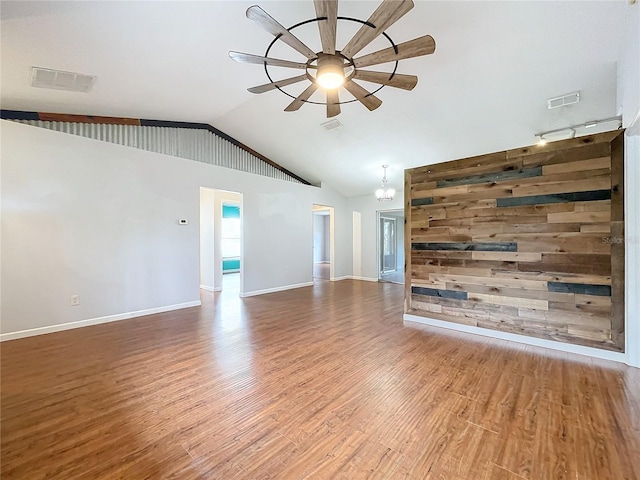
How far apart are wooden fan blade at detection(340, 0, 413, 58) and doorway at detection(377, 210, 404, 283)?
651 cm

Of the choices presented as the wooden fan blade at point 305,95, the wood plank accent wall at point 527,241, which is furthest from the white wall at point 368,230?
the wooden fan blade at point 305,95

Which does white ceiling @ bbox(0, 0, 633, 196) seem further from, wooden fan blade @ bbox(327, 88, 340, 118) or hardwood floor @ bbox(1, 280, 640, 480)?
hardwood floor @ bbox(1, 280, 640, 480)

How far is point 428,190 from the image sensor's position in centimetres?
425

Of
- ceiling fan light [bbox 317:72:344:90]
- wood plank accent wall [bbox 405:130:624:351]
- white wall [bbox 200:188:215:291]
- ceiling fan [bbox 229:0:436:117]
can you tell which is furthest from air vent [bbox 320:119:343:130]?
white wall [bbox 200:188:215:291]

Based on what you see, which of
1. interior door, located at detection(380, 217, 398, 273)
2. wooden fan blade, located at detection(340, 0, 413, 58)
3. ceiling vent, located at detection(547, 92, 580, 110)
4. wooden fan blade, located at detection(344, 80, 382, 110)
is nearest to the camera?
wooden fan blade, located at detection(340, 0, 413, 58)

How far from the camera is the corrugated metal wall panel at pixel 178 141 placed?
14.7 feet

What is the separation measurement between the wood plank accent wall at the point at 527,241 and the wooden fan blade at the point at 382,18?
2449 millimetres

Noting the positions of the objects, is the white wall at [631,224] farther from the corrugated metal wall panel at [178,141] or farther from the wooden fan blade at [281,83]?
the corrugated metal wall panel at [178,141]

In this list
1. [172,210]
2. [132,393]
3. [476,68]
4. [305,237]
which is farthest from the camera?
[305,237]

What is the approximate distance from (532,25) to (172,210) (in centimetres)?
565

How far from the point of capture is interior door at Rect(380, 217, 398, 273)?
883 centimetres

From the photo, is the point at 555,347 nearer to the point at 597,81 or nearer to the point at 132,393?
the point at 597,81

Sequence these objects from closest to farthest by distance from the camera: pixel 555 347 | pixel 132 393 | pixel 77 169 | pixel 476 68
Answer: pixel 132 393, pixel 555 347, pixel 476 68, pixel 77 169

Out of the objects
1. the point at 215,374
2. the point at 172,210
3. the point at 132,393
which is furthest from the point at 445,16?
the point at 172,210
